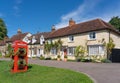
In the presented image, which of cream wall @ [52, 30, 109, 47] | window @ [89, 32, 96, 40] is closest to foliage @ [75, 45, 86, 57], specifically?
cream wall @ [52, 30, 109, 47]

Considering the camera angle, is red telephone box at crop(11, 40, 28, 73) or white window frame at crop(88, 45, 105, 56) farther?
white window frame at crop(88, 45, 105, 56)

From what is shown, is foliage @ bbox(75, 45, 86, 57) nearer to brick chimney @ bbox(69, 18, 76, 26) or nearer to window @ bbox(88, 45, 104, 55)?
window @ bbox(88, 45, 104, 55)

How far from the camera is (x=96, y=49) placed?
32.5 m

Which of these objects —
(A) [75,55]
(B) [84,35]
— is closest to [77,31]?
(B) [84,35]

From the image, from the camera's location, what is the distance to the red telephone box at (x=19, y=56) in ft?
57.3

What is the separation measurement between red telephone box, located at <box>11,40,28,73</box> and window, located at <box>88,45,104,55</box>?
16.9m

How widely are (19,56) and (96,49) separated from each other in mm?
17829

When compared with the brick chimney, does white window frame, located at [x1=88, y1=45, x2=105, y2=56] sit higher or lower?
lower

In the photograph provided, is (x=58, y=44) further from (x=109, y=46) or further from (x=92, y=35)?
(x=109, y=46)

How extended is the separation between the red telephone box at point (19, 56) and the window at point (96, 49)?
1686cm

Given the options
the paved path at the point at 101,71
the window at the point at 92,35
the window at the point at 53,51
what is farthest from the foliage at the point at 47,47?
the paved path at the point at 101,71

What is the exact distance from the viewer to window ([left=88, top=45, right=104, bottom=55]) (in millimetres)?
31627

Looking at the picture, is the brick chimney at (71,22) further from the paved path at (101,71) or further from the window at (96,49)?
the paved path at (101,71)

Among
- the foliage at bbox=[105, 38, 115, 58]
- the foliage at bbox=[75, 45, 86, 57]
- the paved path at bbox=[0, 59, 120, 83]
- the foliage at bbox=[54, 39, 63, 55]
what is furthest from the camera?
the foliage at bbox=[54, 39, 63, 55]
